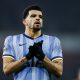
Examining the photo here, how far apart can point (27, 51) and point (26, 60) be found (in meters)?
0.16

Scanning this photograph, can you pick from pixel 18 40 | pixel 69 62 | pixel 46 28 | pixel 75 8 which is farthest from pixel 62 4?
pixel 18 40

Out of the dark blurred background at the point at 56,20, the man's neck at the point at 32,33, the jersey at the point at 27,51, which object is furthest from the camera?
the dark blurred background at the point at 56,20

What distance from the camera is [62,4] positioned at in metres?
15.8

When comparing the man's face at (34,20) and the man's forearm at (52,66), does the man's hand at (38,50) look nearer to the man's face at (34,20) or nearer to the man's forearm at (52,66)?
the man's forearm at (52,66)

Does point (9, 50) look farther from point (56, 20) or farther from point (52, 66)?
point (56, 20)

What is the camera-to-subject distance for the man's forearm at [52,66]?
4523 millimetres

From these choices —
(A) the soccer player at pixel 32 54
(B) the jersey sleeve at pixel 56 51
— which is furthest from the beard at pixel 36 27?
(B) the jersey sleeve at pixel 56 51

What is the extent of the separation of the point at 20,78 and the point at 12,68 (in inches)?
5.4

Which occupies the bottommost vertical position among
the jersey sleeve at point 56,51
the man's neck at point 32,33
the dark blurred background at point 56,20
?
the dark blurred background at point 56,20

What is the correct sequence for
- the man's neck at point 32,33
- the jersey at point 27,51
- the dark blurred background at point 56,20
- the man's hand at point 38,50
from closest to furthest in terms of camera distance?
the man's hand at point 38,50, the jersey at point 27,51, the man's neck at point 32,33, the dark blurred background at point 56,20

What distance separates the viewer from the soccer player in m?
4.52

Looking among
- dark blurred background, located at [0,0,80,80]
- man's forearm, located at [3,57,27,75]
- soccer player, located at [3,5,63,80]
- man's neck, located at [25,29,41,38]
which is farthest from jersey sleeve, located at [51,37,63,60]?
dark blurred background, located at [0,0,80,80]

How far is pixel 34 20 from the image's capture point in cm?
470

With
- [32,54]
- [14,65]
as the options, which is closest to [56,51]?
[32,54]
